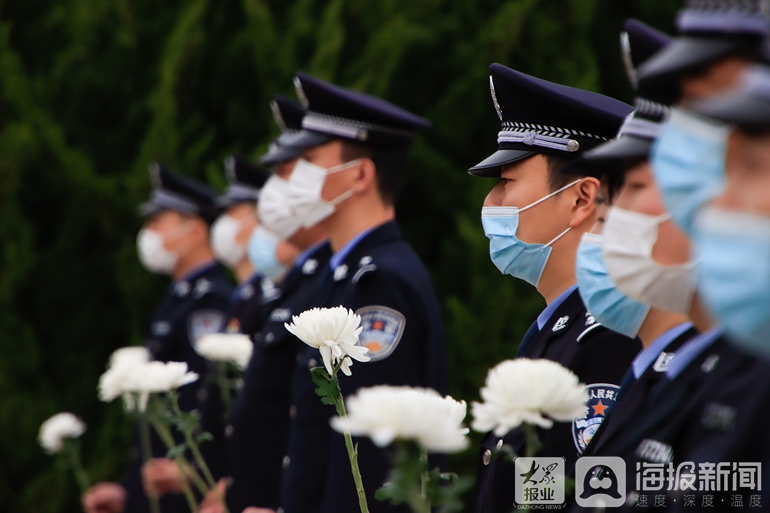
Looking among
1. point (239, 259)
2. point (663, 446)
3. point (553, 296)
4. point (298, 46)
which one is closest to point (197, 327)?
point (239, 259)

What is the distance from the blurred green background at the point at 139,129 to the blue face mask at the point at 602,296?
9.97 feet

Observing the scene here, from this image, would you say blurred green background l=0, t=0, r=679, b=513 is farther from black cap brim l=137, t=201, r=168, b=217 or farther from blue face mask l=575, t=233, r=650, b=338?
blue face mask l=575, t=233, r=650, b=338

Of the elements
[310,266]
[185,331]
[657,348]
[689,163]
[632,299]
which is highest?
[689,163]

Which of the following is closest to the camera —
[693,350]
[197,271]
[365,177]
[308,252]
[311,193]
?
[693,350]

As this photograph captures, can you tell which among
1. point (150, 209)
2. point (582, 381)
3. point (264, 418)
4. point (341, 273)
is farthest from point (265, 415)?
point (150, 209)

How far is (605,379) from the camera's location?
2617mm

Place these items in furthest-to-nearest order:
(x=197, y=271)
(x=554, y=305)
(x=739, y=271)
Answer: (x=197, y=271), (x=554, y=305), (x=739, y=271)

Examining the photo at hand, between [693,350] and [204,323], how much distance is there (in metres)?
4.69

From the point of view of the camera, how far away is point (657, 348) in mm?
2283

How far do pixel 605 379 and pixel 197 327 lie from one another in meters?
4.11

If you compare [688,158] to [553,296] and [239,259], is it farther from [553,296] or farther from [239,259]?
[239,259]

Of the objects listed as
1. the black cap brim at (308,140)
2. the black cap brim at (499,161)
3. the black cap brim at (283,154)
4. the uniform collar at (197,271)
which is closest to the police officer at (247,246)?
the uniform collar at (197,271)

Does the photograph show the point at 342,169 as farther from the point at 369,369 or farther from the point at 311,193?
the point at 369,369
